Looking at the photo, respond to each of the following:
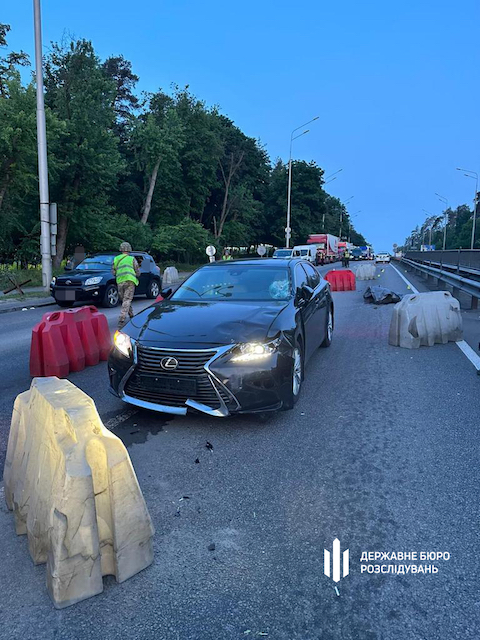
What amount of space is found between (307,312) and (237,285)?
3.10 feet

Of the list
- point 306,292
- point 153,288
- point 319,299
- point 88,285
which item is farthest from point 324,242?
point 306,292

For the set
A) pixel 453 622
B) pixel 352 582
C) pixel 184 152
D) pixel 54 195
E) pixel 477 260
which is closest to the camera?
pixel 453 622

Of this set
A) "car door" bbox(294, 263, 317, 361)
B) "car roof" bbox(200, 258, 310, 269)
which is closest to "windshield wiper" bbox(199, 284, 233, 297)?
"car roof" bbox(200, 258, 310, 269)

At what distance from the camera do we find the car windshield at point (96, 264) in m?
15.6

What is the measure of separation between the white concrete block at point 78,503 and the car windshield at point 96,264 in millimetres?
13390

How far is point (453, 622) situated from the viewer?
7.23 feet

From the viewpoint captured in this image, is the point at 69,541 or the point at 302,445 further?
the point at 302,445

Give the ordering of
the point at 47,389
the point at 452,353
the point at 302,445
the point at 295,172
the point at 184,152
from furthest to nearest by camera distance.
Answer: the point at 295,172, the point at 184,152, the point at 452,353, the point at 302,445, the point at 47,389

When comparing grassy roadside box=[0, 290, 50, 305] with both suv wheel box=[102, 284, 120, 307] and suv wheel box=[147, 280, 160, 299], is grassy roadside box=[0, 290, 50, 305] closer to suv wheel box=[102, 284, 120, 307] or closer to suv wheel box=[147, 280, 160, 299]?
suv wheel box=[102, 284, 120, 307]

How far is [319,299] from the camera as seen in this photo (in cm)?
700

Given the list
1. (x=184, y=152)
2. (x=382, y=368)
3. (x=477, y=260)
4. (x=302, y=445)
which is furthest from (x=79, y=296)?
(x=184, y=152)

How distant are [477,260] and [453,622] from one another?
59.2 feet

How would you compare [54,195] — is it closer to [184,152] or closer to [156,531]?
[184,152]

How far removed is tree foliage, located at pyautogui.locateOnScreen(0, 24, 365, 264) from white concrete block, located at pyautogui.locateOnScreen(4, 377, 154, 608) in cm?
1927
